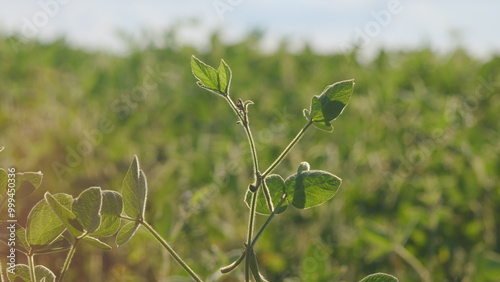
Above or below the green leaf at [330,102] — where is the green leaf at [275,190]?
below

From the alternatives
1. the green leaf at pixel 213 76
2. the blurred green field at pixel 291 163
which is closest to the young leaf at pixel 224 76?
the green leaf at pixel 213 76

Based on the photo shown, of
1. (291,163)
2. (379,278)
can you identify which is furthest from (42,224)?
(291,163)

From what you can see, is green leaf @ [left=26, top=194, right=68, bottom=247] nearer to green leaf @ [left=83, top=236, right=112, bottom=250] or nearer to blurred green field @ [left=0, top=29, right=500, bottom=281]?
green leaf @ [left=83, top=236, right=112, bottom=250]

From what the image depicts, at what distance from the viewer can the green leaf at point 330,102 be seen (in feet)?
2.02

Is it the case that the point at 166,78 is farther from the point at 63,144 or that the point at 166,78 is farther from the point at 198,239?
the point at 198,239

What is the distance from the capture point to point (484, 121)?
3041 millimetres

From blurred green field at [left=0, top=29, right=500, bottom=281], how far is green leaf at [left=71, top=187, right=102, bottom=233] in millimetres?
431

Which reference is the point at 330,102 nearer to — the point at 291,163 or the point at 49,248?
the point at 49,248

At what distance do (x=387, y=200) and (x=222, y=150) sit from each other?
1.94 ft

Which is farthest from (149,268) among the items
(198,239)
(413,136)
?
(413,136)

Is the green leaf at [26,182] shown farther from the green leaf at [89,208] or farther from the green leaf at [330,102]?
the green leaf at [330,102]

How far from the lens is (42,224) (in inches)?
24.7

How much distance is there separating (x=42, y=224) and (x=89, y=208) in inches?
2.8

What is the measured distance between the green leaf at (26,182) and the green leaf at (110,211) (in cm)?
7
